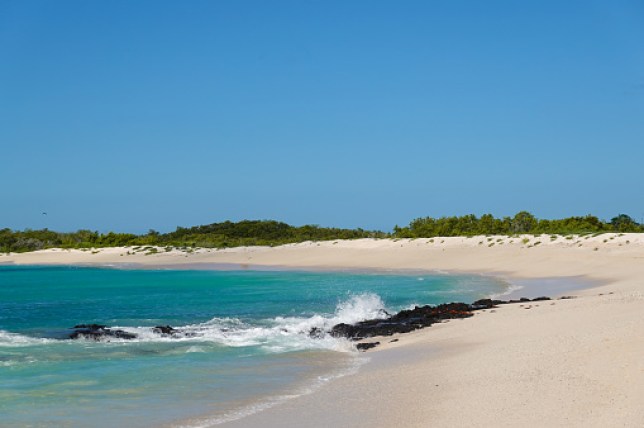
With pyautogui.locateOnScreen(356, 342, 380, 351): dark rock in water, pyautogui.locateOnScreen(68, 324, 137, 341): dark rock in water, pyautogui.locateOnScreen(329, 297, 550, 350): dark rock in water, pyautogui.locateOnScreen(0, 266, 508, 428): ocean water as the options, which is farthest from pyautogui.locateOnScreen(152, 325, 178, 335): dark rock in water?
pyautogui.locateOnScreen(356, 342, 380, 351): dark rock in water

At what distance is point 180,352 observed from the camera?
599 inches

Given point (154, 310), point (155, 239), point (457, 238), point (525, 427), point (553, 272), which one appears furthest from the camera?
point (155, 239)

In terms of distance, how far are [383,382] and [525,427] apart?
3587mm

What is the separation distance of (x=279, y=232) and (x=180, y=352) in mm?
71192

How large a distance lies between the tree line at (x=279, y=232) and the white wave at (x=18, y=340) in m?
40.4

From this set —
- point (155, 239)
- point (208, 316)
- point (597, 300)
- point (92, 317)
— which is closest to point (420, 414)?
point (597, 300)

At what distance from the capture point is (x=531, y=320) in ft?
52.9

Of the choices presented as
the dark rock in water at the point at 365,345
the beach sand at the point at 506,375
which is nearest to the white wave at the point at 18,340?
the dark rock in water at the point at 365,345

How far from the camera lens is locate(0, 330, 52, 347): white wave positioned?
55.7ft

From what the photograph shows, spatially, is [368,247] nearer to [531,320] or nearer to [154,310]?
[154,310]

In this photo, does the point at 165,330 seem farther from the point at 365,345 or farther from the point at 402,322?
the point at 402,322

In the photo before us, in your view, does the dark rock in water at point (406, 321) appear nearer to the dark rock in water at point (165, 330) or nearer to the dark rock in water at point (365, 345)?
the dark rock in water at point (365, 345)

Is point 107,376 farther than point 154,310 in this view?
No

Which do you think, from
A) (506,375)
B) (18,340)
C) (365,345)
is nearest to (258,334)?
(365,345)
